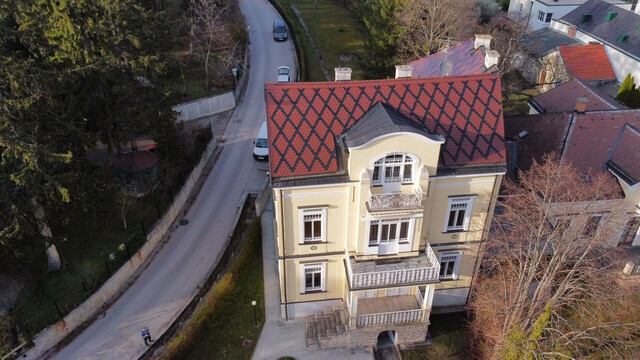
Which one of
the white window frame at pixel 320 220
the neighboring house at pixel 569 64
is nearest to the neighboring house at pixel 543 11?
the neighboring house at pixel 569 64

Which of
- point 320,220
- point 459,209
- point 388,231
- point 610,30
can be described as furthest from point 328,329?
point 610,30

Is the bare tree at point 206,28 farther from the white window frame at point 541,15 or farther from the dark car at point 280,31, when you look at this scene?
the white window frame at point 541,15

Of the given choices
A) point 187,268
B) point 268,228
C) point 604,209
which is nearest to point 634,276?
point 604,209

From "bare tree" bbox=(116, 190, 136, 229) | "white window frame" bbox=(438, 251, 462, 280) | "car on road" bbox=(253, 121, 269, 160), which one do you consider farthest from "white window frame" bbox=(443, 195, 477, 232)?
"bare tree" bbox=(116, 190, 136, 229)

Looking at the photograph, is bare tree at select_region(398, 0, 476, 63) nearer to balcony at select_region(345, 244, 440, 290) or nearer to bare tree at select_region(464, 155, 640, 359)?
bare tree at select_region(464, 155, 640, 359)

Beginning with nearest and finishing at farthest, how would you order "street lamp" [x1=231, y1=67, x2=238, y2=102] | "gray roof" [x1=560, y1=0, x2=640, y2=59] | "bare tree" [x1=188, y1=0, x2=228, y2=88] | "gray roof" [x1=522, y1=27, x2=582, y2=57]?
"street lamp" [x1=231, y1=67, x2=238, y2=102] → "bare tree" [x1=188, y1=0, x2=228, y2=88] → "gray roof" [x1=560, y1=0, x2=640, y2=59] → "gray roof" [x1=522, y1=27, x2=582, y2=57]

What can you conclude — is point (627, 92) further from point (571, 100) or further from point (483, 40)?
point (483, 40)

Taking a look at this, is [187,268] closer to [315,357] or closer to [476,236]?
[315,357]
